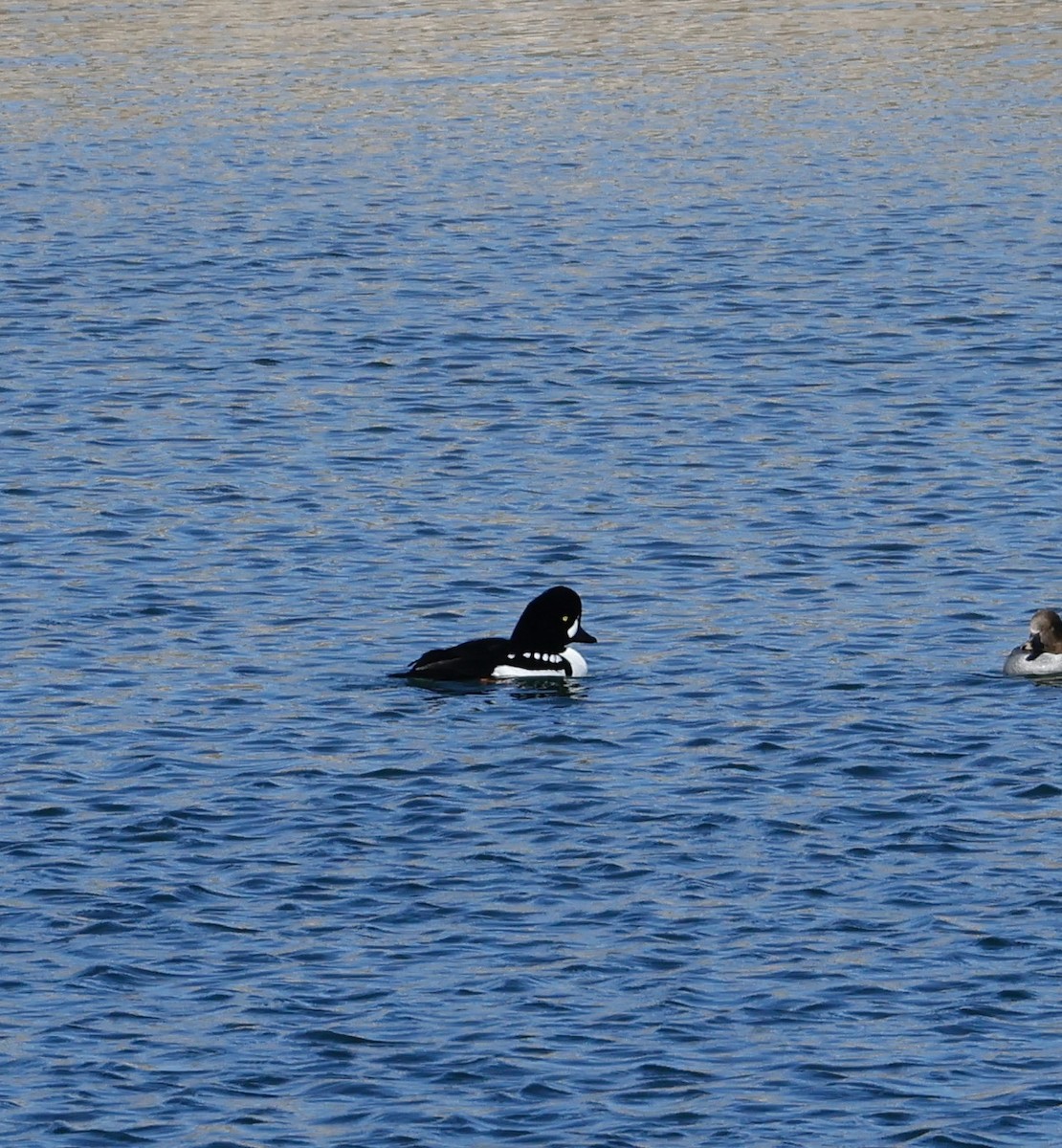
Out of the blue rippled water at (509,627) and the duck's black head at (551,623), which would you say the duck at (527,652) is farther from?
the blue rippled water at (509,627)

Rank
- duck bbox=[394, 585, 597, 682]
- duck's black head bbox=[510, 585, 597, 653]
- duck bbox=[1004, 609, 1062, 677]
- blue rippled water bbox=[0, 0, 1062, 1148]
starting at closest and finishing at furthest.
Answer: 1. blue rippled water bbox=[0, 0, 1062, 1148]
2. duck bbox=[1004, 609, 1062, 677]
3. duck bbox=[394, 585, 597, 682]
4. duck's black head bbox=[510, 585, 597, 653]

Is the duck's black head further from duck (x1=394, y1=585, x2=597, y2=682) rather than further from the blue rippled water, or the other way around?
the blue rippled water

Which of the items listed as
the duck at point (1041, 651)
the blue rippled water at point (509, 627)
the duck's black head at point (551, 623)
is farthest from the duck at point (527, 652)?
the duck at point (1041, 651)

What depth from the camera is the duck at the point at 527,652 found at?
22.0 m

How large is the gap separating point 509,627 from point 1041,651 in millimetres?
4930

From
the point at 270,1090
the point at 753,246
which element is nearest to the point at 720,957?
the point at 270,1090

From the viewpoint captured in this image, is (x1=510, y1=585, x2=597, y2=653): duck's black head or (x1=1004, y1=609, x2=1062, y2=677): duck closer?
(x1=1004, y1=609, x2=1062, y2=677): duck

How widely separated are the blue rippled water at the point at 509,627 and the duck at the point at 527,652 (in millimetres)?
212

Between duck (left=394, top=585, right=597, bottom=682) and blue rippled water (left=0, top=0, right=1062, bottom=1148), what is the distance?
0.70 feet

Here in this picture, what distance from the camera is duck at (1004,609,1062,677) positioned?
21.7 meters

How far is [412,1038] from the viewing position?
1521cm

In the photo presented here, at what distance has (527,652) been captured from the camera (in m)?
22.2

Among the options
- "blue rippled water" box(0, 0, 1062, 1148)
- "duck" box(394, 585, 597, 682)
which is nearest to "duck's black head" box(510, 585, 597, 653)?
"duck" box(394, 585, 597, 682)

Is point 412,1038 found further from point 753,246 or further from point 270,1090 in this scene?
point 753,246
